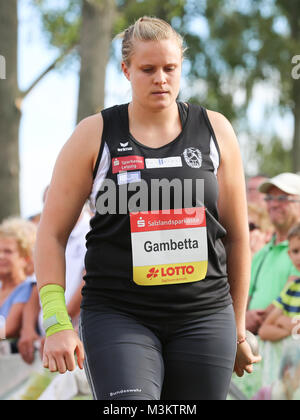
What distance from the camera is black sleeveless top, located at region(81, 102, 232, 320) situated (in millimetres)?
2316

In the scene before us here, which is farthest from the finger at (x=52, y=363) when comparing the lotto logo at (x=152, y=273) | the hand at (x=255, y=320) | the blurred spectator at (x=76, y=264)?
the hand at (x=255, y=320)

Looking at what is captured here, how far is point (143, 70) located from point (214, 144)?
0.36 m

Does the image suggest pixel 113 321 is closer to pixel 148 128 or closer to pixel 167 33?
pixel 148 128

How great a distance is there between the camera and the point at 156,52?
2.41 metres

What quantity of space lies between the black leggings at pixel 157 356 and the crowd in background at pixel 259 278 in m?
1.64

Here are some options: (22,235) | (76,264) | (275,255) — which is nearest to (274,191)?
(275,255)

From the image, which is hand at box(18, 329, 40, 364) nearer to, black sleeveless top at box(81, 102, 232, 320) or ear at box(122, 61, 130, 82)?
black sleeveless top at box(81, 102, 232, 320)

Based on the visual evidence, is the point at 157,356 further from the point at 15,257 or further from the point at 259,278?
the point at 15,257

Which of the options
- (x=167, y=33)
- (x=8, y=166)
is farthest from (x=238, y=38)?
(x=167, y=33)

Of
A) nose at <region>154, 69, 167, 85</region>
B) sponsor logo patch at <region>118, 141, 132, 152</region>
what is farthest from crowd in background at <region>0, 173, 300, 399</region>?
nose at <region>154, 69, 167, 85</region>

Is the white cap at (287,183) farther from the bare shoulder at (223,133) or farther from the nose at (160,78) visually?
the nose at (160,78)

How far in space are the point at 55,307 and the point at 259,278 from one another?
2985mm

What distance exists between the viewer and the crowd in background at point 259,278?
4.57 metres
